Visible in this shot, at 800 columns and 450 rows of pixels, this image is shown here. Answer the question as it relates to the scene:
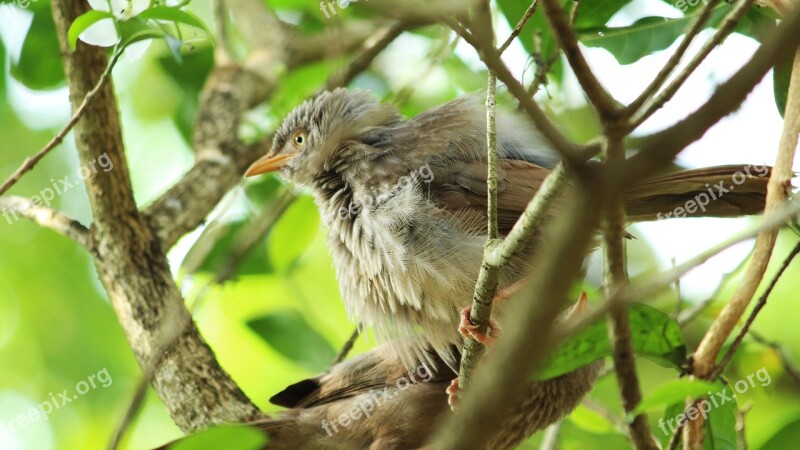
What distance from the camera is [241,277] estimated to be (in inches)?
196

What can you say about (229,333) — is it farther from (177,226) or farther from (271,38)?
(177,226)

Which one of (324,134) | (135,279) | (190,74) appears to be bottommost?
(135,279)

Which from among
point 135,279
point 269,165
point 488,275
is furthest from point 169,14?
point 488,275

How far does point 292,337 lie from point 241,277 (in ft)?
1.88

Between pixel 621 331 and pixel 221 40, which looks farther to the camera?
pixel 221 40

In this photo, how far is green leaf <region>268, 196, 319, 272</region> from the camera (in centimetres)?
495

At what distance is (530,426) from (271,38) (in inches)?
143

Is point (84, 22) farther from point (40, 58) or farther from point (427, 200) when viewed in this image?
point (427, 200)

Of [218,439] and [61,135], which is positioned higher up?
[61,135]

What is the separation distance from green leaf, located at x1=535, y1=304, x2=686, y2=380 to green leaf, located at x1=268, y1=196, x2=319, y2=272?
211cm

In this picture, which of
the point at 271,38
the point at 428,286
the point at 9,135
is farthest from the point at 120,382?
the point at 428,286

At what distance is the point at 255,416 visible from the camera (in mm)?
3906

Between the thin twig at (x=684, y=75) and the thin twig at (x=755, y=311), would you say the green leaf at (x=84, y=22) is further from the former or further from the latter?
the thin twig at (x=755, y=311)

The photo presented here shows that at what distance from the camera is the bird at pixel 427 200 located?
12.8 feet
